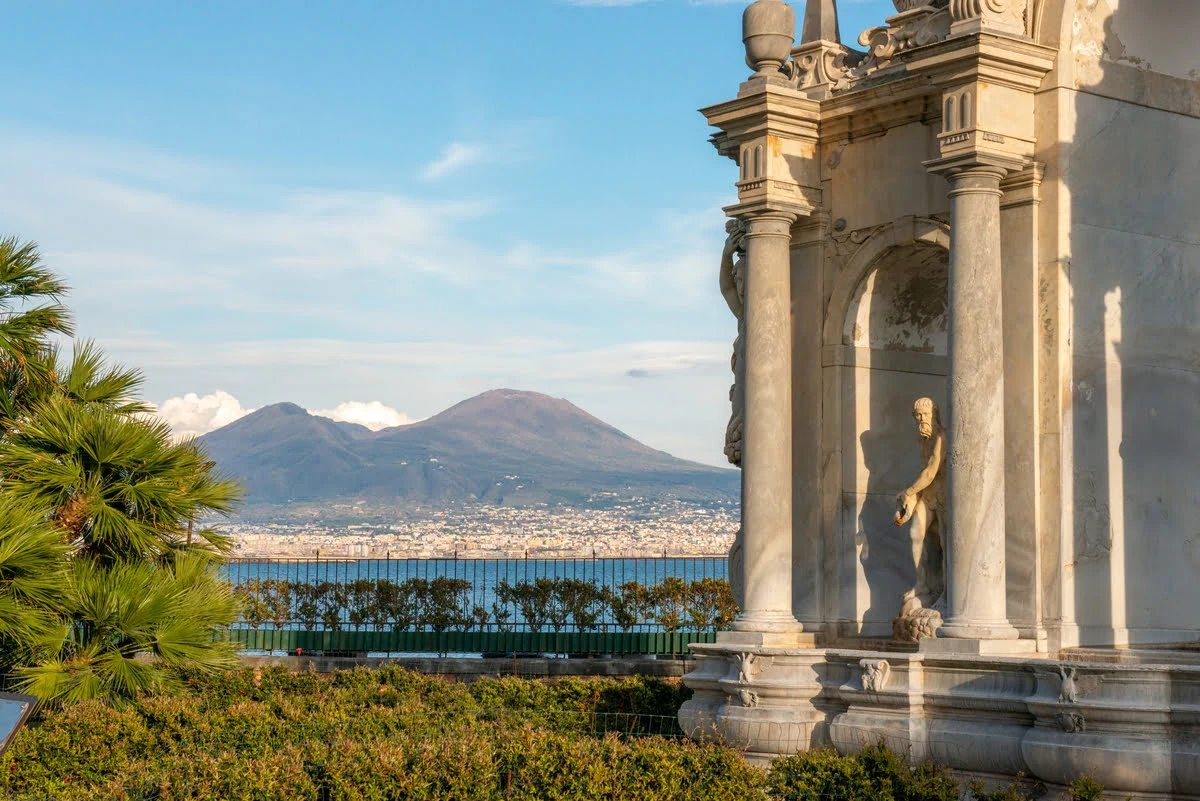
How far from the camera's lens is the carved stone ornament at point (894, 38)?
16453 mm

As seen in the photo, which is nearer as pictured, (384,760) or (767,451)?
(384,760)

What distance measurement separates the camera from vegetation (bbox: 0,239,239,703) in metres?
15.4

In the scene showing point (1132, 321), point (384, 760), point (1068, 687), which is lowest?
point (384, 760)

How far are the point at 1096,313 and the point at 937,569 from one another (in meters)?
3.10

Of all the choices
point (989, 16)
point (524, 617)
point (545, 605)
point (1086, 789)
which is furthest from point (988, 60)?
point (524, 617)

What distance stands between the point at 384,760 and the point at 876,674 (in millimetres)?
5147

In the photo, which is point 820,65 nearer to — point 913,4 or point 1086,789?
point 913,4

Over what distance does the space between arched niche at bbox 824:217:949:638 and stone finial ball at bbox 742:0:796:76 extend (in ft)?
7.62

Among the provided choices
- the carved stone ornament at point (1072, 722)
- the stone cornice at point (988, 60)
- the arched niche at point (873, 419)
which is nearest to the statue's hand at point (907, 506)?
the arched niche at point (873, 419)

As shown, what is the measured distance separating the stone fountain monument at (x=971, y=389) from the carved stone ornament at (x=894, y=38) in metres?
0.04

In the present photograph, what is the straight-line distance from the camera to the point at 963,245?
15.3m

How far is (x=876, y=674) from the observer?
15008mm

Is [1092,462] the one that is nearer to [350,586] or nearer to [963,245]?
[963,245]

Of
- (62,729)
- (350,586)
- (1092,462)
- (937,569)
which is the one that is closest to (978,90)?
(1092,462)
